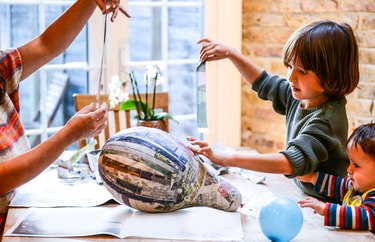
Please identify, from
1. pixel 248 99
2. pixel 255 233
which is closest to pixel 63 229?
pixel 255 233

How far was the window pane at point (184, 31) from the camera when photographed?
3.53 meters

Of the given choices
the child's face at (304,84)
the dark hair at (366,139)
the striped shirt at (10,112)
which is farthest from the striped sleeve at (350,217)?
the striped shirt at (10,112)

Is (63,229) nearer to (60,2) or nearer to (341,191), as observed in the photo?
(341,191)

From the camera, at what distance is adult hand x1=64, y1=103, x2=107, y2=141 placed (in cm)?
176

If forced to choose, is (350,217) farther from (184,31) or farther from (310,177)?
(184,31)

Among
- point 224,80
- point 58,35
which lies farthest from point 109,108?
point 224,80

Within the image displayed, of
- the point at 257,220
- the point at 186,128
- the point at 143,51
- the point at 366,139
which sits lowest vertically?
the point at 186,128

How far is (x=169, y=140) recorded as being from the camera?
180cm

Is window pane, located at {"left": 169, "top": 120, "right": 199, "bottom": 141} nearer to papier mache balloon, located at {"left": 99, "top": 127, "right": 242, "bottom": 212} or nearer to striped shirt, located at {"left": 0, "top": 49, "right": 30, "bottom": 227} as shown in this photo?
striped shirt, located at {"left": 0, "top": 49, "right": 30, "bottom": 227}

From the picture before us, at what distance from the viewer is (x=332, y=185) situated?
1966 mm

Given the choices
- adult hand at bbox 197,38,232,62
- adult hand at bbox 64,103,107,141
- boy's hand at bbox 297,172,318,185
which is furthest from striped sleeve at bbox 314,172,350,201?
adult hand at bbox 64,103,107,141

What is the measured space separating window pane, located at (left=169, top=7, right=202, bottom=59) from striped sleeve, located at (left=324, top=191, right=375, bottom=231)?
1968 mm

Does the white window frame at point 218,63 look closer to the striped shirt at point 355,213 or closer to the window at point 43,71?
the window at point 43,71

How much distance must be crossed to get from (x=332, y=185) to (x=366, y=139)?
8.6 inches
